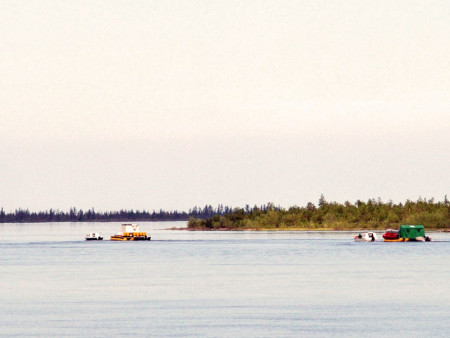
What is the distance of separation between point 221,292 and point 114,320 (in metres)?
15.9

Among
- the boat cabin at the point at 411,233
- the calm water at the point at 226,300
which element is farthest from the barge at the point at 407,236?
the calm water at the point at 226,300

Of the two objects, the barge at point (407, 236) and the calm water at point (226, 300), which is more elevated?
the barge at point (407, 236)

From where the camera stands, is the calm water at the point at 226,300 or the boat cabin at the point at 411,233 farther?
the boat cabin at the point at 411,233

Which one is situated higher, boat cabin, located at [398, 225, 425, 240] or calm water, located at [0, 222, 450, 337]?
boat cabin, located at [398, 225, 425, 240]

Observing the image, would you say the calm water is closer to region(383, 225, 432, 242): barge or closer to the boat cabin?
region(383, 225, 432, 242): barge

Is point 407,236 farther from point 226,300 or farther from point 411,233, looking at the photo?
point 226,300

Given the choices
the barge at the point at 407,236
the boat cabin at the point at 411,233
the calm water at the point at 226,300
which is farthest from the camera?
the boat cabin at the point at 411,233

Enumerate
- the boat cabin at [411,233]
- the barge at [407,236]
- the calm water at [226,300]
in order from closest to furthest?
the calm water at [226,300], the barge at [407,236], the boat cabin at [411,233]

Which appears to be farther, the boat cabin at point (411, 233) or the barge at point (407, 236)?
the boat cabin at point (411, 233)

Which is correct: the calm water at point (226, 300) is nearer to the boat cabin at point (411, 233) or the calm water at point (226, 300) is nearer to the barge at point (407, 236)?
the barge at point (407, 236)

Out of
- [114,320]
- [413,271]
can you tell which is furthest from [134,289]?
[413,271]

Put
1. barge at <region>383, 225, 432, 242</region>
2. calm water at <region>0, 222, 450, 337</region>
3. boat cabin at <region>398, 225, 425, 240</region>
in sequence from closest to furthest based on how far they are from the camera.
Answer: calm water at <region>0, 222, 450, 337</region> < barge at <region>383, 225, 432, 242</region> < boat cabin at <region>398, 225, 425, 240</region>

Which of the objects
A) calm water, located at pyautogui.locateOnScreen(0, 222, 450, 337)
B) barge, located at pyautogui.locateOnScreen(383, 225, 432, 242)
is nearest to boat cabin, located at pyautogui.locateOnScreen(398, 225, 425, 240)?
barge, located at pyautogui.locateOnScreen(383, 225, 432, 242)

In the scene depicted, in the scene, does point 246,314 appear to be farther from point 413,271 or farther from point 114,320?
point 413,271
